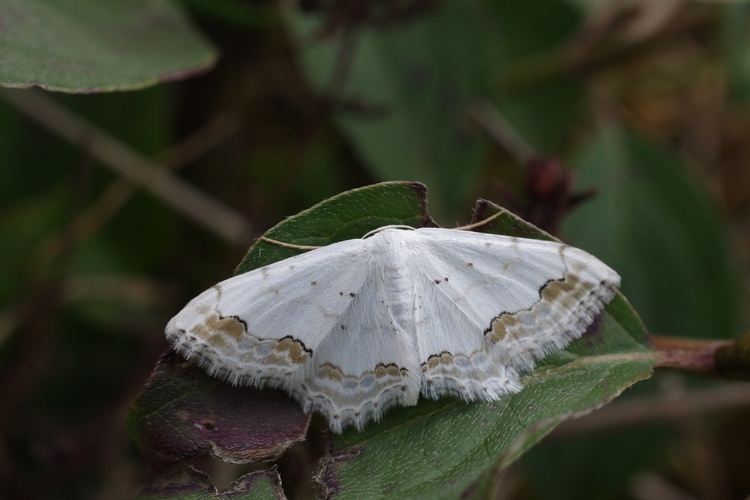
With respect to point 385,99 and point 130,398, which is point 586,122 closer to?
point 385,99

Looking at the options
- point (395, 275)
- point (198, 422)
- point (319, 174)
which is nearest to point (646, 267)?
point (319, 174)

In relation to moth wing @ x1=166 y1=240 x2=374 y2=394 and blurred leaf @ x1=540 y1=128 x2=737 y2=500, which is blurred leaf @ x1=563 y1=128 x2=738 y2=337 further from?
moth wing @ x1=166 y1=240 x2=374 y2=394

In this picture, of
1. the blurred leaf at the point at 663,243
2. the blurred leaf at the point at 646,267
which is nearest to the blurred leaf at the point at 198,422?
the blurred leaf at the point at 646,267

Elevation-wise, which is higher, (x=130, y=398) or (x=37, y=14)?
(x=37, y=14)

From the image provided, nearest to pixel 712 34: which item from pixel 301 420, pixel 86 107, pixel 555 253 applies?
pixel 555 253

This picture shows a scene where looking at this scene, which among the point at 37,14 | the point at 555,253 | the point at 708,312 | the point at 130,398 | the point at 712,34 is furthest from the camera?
the point at 712,34
